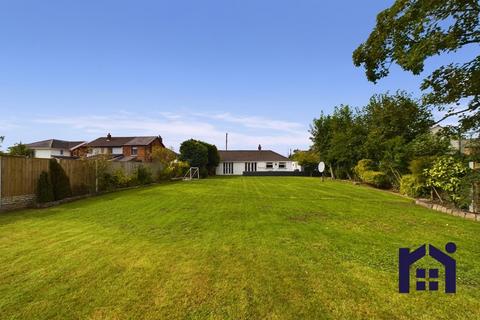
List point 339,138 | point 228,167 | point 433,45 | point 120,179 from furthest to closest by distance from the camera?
point 228,167 < point 339,138 < point 120,179 < point 433,45

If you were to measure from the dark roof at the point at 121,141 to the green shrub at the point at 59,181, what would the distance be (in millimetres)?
31182

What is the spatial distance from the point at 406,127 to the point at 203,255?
16724 millimetres

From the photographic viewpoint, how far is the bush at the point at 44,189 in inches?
388

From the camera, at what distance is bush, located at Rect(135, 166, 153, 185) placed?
1825cm

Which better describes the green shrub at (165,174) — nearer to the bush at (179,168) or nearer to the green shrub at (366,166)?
the bush at (179,168)

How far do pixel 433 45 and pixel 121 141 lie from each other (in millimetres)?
44761

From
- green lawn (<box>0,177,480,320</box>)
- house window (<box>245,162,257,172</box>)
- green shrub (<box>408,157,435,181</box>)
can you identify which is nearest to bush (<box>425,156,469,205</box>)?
green shrub (<box>408,157,435,181</box>)

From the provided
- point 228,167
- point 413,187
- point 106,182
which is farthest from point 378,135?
point 228,167

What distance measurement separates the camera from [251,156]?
46.7 m

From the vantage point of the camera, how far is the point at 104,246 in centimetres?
480

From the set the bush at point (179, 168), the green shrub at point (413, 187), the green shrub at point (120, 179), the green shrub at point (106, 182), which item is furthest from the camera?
the bush at point (179, 168)

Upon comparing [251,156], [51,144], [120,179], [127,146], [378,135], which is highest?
[51,144]

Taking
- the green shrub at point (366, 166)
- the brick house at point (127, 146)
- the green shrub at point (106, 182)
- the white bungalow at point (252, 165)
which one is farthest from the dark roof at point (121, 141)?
the green shrub at point (366, 166)

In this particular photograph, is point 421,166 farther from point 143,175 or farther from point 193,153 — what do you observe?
A: point 193,153
